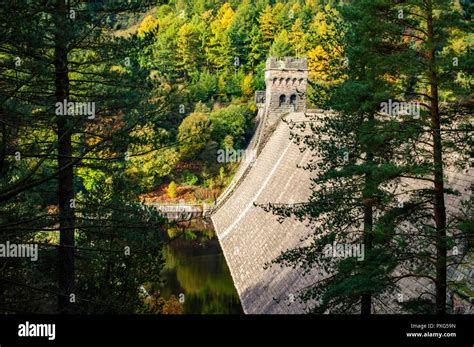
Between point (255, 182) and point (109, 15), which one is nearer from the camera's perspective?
point (109, 15)

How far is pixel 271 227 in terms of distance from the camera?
28.2m

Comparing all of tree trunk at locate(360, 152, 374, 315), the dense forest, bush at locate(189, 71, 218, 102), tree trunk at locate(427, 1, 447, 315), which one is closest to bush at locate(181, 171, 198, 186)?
bush at locate(189, 71, 218, 102)

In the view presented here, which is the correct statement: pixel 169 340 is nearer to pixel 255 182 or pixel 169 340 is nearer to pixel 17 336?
pixel 17 336

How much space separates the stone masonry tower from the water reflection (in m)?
10.5

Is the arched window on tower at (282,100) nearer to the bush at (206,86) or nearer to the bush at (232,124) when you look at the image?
the bush at (232,124)

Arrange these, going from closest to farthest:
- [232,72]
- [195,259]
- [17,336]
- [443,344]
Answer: [17,336], [443,344], [195,259], [232,72]

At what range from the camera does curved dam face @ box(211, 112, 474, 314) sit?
51.2 feet

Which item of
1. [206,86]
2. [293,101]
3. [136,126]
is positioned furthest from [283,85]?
[136,126]

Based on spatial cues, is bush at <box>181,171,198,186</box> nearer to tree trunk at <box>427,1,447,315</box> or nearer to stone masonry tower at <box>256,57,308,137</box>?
stone masonry tower at <box>256,57,308,137</box>

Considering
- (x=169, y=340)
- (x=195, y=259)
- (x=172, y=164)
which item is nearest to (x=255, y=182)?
(x=195, y=259)

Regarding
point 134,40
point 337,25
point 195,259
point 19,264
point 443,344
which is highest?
point 337,25

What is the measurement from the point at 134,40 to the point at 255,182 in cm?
2804

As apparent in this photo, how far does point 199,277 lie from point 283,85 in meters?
17.1

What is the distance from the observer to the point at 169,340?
8188 millimetres
